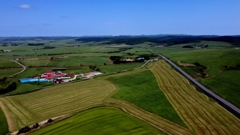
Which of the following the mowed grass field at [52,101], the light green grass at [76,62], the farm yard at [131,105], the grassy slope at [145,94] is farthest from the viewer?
the light green grass at [76,62]

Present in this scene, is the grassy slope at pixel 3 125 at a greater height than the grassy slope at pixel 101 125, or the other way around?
the grassy slope at pixel 101 125

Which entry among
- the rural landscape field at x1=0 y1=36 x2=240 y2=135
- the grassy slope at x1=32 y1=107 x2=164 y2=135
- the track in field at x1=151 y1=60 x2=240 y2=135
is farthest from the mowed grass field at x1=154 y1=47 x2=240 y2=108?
the grassy slope at x1=32 y1=107 x2=164 y2=135

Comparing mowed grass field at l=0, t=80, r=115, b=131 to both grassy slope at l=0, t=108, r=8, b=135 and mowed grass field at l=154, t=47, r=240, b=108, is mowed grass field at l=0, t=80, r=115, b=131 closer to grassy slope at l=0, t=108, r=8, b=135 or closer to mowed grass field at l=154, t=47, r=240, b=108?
grassy slope at l=0, t=108, r=8, b=135

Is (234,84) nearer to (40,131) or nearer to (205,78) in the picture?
(205,78)

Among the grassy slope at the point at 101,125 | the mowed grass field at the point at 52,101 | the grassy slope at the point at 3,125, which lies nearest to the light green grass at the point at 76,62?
the mowed grass field at the point at 52,101

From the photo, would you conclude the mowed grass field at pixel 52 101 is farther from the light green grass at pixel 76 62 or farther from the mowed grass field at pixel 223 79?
the light green grass at pixel 76 62

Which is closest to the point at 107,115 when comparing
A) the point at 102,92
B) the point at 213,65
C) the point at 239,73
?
the point at 102,92
